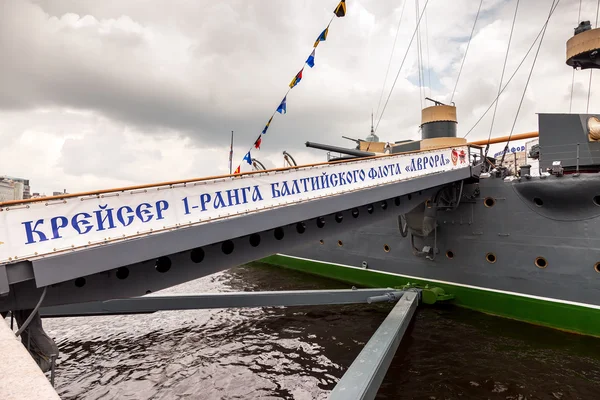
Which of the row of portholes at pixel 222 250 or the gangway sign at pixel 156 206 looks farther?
the row of portholes at pixel 222 250

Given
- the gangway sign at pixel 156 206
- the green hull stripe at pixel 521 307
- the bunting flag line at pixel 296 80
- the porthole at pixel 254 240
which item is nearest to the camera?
the gangway sign at pixel 156 206

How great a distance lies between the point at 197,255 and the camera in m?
6.20

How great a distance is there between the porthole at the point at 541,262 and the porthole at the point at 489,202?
2.03m

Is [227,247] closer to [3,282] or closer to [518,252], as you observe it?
[3,282]

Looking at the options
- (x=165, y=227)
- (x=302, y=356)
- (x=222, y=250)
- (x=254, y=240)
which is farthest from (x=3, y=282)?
(x=302, y=356)

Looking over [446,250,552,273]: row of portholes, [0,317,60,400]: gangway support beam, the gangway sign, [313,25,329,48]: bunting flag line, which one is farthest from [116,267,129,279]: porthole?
[446,250,552,273]: row of portholes

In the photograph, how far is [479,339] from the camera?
884 centimetres

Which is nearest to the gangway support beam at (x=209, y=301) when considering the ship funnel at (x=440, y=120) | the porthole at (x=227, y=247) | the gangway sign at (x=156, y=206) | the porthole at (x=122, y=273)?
the porthole at (x=227, y=247)

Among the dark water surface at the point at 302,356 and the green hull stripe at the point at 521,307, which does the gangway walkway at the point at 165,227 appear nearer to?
the dark water surface at the point at 302,356

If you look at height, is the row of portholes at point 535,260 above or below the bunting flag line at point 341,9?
below

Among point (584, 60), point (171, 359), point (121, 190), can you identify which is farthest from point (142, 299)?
point (584, 60)

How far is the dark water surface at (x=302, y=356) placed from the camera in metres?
6.76

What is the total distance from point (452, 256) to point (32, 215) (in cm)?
1157

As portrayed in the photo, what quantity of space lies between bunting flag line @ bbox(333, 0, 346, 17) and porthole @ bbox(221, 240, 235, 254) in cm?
868
